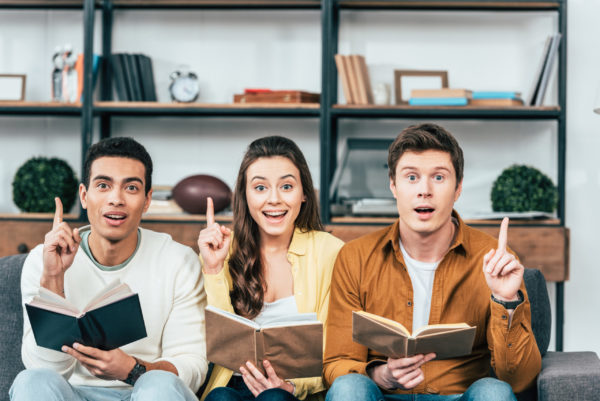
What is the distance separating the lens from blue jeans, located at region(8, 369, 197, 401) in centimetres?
153

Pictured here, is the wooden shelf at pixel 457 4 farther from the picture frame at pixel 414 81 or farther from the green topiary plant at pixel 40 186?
the green topiary plant at pixel 40 186

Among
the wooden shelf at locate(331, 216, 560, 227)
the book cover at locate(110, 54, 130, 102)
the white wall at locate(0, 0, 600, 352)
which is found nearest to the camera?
the wooden shelf at locate(331, 216, 560, 227)

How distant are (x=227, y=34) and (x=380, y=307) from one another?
2.01 metres

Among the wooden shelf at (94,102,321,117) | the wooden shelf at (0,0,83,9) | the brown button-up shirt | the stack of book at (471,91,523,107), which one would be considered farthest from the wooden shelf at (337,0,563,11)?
the brown button-up shirt

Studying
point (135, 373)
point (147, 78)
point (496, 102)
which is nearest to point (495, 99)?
point (496, 102)

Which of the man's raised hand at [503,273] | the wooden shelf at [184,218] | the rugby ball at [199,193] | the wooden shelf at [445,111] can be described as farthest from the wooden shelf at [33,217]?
the man's raised hand at [503,273]

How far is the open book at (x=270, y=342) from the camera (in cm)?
154

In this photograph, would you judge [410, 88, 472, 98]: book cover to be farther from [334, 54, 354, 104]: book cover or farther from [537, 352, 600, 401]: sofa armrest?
[537, 352, 600, 401]: sofa armrest

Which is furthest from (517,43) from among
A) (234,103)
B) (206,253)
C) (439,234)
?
(206,253)

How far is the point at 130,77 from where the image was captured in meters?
3.13

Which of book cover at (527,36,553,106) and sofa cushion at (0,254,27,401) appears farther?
book cover at (527,36,553,106)

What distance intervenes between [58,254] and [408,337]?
0.92 meters

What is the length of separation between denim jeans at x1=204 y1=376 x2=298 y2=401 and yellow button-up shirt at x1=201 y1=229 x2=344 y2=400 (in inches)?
1.4

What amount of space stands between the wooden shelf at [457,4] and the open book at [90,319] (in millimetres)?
1998
